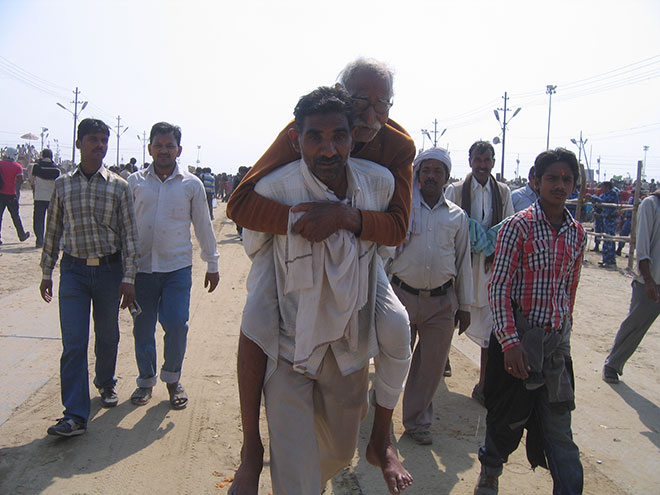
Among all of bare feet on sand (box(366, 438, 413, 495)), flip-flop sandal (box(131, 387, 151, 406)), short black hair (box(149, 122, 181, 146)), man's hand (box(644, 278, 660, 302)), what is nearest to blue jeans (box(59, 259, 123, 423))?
flip-flop sandal (box(131, 387, 151, 406))

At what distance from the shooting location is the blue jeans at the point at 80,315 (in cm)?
416

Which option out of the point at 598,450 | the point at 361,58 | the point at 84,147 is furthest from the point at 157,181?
the point at 598,450

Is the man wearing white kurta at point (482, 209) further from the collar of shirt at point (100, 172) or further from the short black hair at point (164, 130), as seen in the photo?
the collar of shirt at point (100, 172)

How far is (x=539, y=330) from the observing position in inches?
128

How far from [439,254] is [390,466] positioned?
2341mm

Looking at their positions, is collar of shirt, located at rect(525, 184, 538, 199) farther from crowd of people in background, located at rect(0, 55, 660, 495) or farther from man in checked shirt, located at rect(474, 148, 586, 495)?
man in checked shirt, located at rect(474, 148, 586, 495)

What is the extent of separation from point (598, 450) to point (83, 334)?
13.9 feet

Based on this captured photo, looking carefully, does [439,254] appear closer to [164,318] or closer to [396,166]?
[396,166]

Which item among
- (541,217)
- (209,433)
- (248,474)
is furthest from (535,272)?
(209,433)

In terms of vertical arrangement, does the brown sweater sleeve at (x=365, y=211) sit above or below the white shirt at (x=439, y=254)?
above

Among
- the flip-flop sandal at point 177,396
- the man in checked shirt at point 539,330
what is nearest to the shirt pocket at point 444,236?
the man in checked shirt at point 539,330

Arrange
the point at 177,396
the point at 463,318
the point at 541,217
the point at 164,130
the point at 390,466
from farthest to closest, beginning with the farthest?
the point at 164,130 → the point at 177,396 → the point at 463,318 → the point at 541,217 → the point at 390,466

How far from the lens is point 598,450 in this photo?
436 centimetres

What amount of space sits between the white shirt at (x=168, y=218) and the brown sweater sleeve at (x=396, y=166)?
8.69ft
